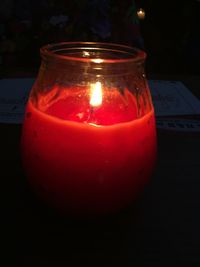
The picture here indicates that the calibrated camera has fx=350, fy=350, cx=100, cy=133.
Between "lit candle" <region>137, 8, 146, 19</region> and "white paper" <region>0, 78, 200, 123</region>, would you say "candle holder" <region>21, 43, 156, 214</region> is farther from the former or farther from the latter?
"lit candle" <region>137, 8, 146, 19</region>

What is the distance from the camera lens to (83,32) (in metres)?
1.09

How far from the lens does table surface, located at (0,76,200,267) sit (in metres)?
0.35

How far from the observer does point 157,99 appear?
0.82 meters

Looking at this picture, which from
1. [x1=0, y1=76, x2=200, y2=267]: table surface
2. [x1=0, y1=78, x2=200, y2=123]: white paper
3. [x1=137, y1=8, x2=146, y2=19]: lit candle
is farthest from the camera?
[x1=137, y1=8, x2=146, y2=19]: lit candle

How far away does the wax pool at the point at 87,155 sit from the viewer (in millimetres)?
364

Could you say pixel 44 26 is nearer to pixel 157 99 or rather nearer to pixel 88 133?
pixel 157 99

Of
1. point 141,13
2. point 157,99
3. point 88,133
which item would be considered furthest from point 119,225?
point 141,13

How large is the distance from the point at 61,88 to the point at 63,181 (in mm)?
111

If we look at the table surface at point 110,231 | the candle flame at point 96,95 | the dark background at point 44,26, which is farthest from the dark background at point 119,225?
the dark background at point 44,26

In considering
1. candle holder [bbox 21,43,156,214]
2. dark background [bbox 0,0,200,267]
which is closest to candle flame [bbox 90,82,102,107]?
candle holder [bbox 21,43,156,214]

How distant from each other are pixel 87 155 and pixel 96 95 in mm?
83

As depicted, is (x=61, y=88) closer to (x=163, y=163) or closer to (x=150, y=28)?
(x=163, y=163)

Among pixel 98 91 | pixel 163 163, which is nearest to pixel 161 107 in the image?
pixel 163 163

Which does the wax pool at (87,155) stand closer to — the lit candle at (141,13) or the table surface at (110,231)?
the table surface at (110,231)
